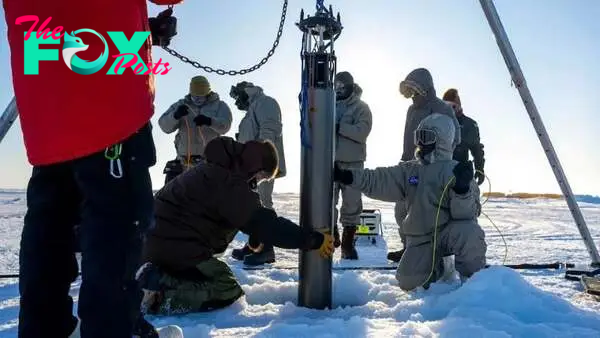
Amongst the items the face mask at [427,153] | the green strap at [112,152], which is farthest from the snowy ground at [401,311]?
the green strap at [112,152]

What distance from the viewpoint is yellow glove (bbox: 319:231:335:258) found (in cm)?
246

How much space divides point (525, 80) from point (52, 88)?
10.9 ft

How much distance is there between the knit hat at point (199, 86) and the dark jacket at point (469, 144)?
257 cm

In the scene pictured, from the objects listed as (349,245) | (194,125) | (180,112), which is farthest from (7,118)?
(349,245)

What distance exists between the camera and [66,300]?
154 centimetres

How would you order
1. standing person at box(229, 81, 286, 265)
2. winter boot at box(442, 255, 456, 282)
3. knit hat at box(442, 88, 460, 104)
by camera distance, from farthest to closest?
knit hat at box(442, 88, 460, 104)
standing person at box(229, 81, 286, 265)
winter boot at box(442, 255, 456, 282)

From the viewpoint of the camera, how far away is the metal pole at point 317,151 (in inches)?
97.8

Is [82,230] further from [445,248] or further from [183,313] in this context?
[445,248]

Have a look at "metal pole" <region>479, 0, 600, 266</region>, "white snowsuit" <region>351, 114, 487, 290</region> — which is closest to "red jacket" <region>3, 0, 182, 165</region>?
"white snowsuit" <region>351, 114, 487, 290</region>

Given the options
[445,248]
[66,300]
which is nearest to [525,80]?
[445,248]

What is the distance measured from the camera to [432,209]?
10.1 feet

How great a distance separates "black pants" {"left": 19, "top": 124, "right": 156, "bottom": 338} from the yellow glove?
1.16 m

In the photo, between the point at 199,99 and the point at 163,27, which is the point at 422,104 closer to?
the point at 199,99

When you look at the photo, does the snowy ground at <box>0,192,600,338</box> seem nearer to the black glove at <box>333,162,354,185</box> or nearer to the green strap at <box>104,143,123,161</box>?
the black glove at <box>333,162,354,185</box>
